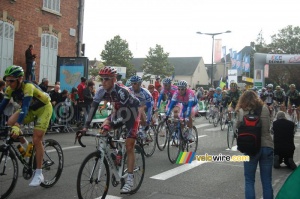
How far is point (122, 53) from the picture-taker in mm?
67312

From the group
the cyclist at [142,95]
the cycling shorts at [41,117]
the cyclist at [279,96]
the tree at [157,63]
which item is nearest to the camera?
the cycling shorts at [41,117]

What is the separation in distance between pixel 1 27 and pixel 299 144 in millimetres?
13607

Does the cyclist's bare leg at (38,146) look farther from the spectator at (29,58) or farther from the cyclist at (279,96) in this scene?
the cyclist at (279,96)

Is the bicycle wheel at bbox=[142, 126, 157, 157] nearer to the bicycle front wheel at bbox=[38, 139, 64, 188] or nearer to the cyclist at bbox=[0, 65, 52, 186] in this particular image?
the bicycle front wheel at bbox=[38, 139, 64, 188]

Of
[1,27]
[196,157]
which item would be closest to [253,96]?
[196,157]

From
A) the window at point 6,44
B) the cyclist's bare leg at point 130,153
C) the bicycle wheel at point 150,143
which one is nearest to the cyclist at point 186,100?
the bicycle wheel at point 150,143

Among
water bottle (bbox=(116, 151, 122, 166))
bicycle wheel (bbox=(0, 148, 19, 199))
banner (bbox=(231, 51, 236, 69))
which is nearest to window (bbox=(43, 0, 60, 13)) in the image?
bicycle wheel (bbox=(0, 148, 19, 199))

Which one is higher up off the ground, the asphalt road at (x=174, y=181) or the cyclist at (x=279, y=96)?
the cyclist at (x=279, y=96)

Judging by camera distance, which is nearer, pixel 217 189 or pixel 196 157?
pixel 217 189

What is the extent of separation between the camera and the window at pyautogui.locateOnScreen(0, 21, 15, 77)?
1708 centimetres

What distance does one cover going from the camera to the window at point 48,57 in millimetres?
19719

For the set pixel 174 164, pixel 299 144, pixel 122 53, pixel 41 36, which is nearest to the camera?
pixel 174 164

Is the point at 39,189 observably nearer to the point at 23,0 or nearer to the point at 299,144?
the point at 299,144

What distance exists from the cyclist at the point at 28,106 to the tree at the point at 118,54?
61.1 m
